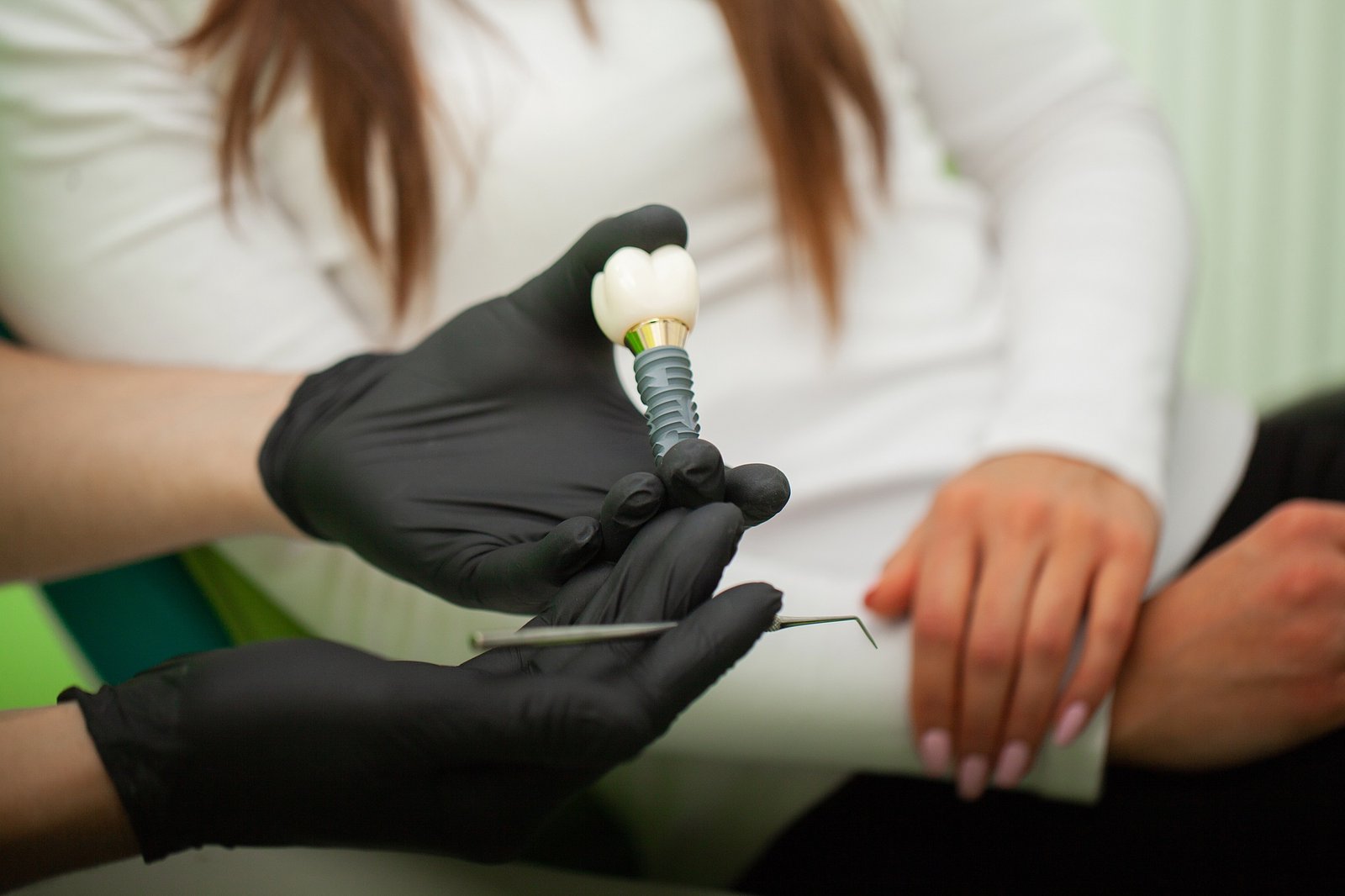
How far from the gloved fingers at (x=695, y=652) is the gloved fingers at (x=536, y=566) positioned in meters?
0.03

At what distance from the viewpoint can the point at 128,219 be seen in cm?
38

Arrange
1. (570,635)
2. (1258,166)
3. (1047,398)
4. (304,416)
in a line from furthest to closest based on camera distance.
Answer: (1258,166) < (1047,398) < (304,416) < (570,635)

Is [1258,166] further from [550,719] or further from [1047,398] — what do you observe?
[550,719]

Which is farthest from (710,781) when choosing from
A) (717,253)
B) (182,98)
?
(182,98)

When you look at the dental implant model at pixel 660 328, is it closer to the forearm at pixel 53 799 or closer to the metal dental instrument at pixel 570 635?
the metal dental instrument at pixel 570 635

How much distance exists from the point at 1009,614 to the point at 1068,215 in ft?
0.86

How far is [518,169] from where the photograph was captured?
0.41 metres

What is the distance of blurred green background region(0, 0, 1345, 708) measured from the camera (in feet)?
3.25

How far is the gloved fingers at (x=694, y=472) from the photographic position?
0.73ft

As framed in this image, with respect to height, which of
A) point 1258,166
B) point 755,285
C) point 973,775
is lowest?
point 973,775

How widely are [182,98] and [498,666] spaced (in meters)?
0.31

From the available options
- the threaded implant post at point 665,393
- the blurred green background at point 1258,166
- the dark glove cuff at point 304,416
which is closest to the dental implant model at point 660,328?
the threaded implant post at point 665,393

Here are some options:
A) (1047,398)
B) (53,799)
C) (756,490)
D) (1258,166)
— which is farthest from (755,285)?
(1258,166)

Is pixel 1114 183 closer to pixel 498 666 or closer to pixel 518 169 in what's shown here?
pixel 518 169
